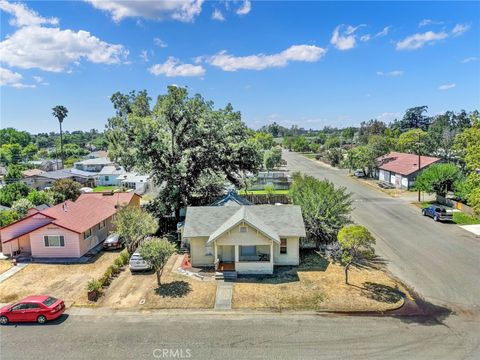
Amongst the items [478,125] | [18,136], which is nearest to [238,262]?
[478,125]

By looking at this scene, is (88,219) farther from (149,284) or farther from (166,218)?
(149,284)

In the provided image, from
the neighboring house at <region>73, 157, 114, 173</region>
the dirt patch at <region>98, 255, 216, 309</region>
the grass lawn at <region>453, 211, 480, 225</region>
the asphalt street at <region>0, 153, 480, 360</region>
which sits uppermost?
the neighboring house at <region>73, 157, 114, 173</region>

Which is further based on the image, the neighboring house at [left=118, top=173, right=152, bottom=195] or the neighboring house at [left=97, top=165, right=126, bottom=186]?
the neighboring house at [left=97, top=165, right=126, bottom=186]

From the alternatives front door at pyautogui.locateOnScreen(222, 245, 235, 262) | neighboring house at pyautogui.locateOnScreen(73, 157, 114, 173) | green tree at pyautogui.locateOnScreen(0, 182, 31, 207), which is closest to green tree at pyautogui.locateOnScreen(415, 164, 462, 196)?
front door at pyautogui.locateOnScreen(222, 245, 235, 262)

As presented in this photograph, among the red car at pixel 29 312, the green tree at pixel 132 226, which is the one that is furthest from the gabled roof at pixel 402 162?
the red car at pixel 29 312

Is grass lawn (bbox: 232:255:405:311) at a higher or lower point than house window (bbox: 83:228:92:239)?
lower

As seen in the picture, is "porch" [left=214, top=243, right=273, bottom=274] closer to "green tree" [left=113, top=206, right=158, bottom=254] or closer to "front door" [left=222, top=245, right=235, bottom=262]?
"front door" [left=222, top=245, right=235, bottom=262]

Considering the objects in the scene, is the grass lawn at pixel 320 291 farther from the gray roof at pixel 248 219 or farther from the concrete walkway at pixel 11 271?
the concrete walkway at pixel 11 271
